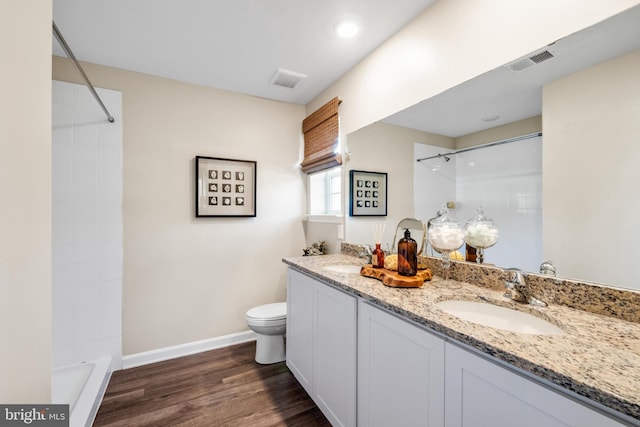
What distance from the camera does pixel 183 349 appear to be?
8.02 ft

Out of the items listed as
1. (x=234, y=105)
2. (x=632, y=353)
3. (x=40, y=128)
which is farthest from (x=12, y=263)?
(x=234, y=105)

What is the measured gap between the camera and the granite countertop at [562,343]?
0.58 metres

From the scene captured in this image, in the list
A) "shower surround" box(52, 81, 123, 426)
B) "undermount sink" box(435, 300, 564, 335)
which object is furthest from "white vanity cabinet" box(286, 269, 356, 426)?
"shower surround" box(52, 81, 123, 426)

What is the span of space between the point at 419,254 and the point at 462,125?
80 centimetres

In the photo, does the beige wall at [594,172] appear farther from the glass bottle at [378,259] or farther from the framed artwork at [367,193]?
the framed artwork at [367,193]

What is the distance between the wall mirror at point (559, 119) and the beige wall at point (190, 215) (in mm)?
1742

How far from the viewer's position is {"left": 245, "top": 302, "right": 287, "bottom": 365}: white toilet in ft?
7.30

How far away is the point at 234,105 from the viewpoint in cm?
269

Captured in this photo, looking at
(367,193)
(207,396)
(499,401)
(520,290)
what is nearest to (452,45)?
(367,193)

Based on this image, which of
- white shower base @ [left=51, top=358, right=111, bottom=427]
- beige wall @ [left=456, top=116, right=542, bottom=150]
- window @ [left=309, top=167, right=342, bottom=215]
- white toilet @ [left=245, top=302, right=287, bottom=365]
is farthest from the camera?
window @ [left=309, top=167, right=342, bottom=215]

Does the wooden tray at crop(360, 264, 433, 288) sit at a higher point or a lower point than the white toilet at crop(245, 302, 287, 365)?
higher

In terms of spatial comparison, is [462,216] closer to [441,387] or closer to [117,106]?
[441,387]

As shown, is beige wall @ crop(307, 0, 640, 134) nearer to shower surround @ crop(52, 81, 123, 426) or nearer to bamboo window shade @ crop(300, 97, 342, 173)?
bamboo window shade @ crop(300, 97, 342, 173)

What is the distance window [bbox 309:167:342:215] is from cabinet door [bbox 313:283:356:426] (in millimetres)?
1253
